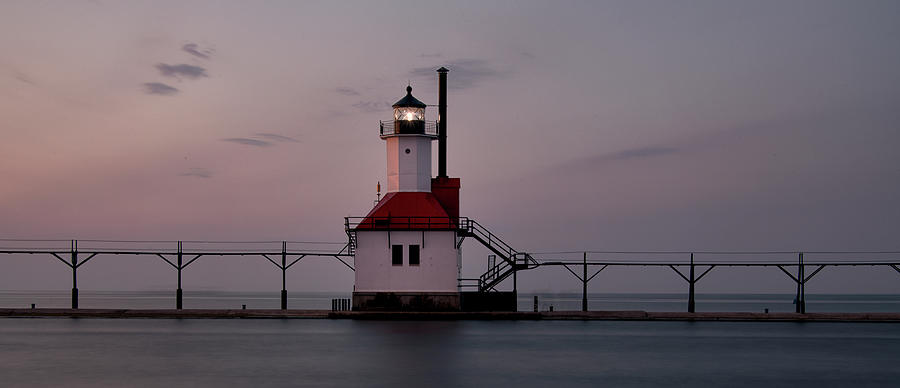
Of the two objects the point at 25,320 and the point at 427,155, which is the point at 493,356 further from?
the point at 25,320

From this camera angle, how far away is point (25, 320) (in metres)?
50.9

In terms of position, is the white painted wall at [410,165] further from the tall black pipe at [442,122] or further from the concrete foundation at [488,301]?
the concrete foundation at [488,301]

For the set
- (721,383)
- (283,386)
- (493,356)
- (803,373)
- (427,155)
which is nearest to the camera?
(283,386)

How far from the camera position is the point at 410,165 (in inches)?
1714

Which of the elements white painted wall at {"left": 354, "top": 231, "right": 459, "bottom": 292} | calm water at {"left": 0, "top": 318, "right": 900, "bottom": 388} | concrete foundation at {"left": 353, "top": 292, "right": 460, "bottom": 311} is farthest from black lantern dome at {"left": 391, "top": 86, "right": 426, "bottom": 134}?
calm water at {"left": 0, "top": 318, "right": 900, "bottom": 388}

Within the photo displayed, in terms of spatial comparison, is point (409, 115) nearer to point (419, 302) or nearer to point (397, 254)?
point (397, 254)

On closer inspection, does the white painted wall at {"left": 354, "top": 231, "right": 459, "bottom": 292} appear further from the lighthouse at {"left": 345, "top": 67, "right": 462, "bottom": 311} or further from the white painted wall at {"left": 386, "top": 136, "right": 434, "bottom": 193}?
the white painted wall at {"left": 386, "top": 136, "right": 434, "bottom": 193}

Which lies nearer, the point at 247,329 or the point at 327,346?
the point at 327,346

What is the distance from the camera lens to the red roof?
4175 cm

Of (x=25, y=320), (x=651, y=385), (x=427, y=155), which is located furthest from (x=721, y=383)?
(x=25, y=320)

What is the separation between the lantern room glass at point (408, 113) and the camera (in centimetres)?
4412

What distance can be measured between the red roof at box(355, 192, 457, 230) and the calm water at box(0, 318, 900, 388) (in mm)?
4085

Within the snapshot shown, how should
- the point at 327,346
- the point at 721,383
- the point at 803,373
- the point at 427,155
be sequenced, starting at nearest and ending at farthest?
1. the point at 721,383
2. the point at 803,373
3. the point at 327,346
4. the point at 427,155

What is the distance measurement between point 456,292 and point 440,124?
8.75 meters
